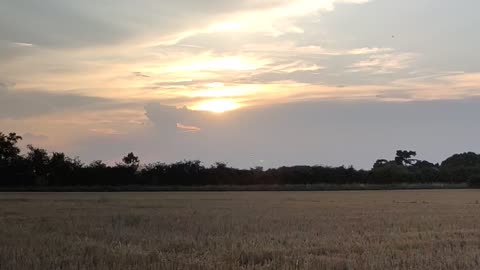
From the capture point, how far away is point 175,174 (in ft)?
328

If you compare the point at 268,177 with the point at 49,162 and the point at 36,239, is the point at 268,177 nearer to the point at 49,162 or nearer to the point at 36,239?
the point at 49,162

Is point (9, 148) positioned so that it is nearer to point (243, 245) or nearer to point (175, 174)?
point (175, 174)

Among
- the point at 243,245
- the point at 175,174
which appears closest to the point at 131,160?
the point at 175,174

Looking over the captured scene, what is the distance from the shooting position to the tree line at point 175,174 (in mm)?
94250

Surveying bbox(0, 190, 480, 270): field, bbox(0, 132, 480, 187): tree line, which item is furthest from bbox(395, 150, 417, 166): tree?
bbox(0, 190, 480, 270): field

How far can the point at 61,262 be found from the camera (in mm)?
10594

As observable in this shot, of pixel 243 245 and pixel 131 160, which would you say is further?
pixel 131 160

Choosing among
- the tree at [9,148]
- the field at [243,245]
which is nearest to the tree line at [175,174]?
the tree at [9,148]

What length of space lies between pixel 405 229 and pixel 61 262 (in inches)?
448

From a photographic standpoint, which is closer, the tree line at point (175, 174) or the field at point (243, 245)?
the field at point (243, 245)

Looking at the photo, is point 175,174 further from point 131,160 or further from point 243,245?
point 243,245

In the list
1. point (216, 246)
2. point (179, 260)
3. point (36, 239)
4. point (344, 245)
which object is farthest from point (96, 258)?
point (344, 245)

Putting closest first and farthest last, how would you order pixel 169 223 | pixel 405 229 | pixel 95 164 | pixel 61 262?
A: pixel 61 262 < pixel 405 229 < pixel 169 223 < pixel 95 164

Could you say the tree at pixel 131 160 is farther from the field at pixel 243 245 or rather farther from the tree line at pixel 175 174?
the field at pixel 243 245
